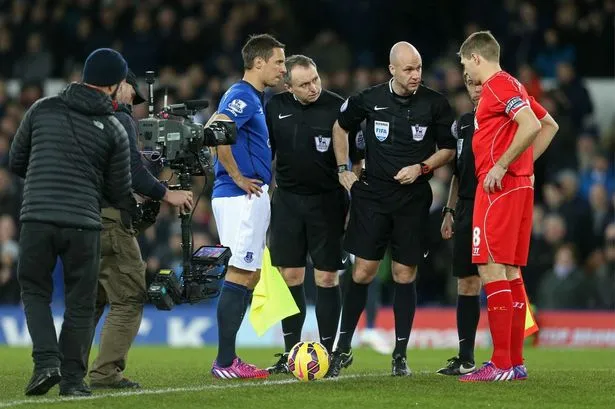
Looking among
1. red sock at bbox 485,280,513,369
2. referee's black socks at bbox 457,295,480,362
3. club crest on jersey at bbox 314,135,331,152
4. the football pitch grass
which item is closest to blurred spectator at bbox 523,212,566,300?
the football pitch grass

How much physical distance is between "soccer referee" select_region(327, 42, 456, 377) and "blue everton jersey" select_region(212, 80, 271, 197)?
661 millimetres

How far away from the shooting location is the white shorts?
982 cm

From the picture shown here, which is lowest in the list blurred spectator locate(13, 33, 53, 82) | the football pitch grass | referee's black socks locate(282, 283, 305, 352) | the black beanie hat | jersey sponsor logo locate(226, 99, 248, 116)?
the football pitch grass

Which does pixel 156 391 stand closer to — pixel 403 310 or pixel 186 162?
pixel 186 162

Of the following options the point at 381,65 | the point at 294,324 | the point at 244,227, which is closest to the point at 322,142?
the point at 244,227

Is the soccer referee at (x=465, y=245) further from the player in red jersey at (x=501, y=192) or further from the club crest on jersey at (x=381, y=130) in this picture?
the player in red jersey at (x=501, y=192)

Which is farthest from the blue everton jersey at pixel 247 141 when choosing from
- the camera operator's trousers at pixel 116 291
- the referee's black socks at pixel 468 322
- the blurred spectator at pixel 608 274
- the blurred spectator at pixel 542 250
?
the blurred spectator at pixel 608 274

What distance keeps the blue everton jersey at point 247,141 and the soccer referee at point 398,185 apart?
26.0 inches

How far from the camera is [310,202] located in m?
10.5

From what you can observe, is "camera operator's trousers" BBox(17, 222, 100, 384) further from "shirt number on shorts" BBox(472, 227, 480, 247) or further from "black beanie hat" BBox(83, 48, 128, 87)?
"shirt number on shorts" BBox(472, 227, 480, 247)

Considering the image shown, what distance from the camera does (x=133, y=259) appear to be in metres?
9.32

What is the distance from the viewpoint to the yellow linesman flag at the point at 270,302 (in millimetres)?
10227

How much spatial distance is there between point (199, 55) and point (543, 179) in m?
5.94

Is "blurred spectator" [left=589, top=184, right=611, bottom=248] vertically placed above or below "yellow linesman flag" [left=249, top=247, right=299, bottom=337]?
above
